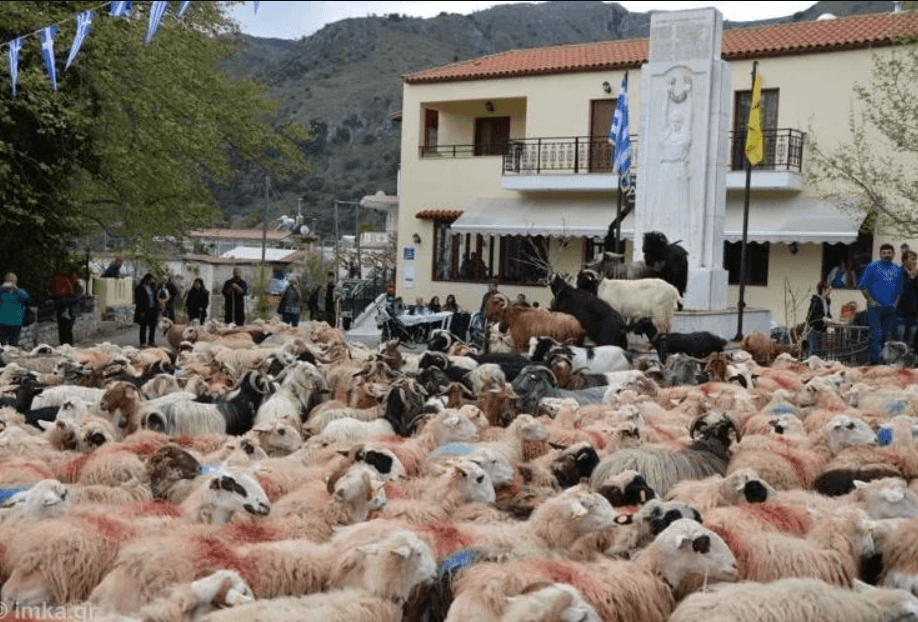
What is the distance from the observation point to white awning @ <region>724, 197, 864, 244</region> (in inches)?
966

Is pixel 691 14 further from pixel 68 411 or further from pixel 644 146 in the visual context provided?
pixel 68 411

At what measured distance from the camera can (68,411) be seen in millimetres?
8734

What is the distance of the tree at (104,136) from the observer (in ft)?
67.4

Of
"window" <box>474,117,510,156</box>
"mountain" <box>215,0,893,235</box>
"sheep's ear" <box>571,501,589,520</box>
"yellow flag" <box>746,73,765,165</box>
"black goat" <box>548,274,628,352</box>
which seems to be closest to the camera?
"sheep's ear" <box>571,501,589,520</box>

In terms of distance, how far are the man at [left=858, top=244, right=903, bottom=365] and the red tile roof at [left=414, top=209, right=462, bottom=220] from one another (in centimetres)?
1751

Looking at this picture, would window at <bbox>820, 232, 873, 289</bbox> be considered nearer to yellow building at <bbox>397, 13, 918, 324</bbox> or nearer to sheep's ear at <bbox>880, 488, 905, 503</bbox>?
yellow building at <bbox>397, 13, 918, 324</bbox>

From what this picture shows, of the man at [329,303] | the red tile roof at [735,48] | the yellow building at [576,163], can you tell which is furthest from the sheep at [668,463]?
the man at [329,303]

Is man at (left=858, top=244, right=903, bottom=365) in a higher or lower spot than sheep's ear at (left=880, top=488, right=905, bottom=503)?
higher

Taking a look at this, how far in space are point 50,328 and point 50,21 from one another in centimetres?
608

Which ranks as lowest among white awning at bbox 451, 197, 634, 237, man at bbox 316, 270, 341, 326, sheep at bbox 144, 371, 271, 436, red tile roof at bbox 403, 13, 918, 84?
man at bbox 316, 270, 341, 326

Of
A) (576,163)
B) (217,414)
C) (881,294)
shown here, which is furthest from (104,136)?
(881,294)

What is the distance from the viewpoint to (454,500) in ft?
20.4

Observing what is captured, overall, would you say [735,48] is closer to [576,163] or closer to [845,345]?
[576,163]

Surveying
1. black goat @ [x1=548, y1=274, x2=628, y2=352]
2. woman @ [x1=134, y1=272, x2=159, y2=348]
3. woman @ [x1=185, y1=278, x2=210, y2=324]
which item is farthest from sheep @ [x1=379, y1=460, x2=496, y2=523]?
woman @ [x1=185, y1=278, x2=210, y2=324]
